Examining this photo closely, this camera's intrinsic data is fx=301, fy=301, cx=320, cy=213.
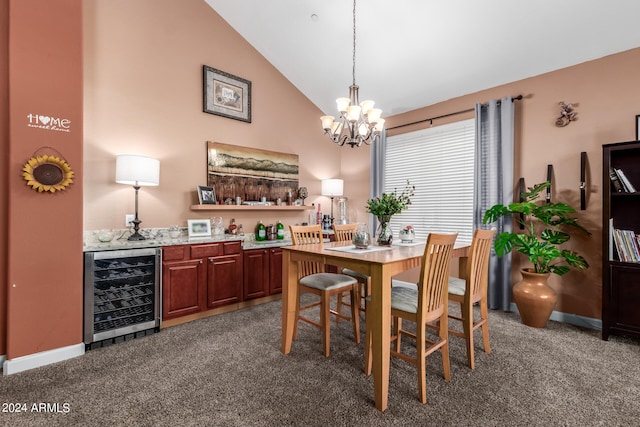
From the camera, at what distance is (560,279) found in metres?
3.37

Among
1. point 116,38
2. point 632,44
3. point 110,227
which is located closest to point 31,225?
point 110,227

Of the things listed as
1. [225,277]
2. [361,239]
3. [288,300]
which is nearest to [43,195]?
[225,277]

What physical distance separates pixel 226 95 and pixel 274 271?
8.02ft

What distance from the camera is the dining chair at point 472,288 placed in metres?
2.26

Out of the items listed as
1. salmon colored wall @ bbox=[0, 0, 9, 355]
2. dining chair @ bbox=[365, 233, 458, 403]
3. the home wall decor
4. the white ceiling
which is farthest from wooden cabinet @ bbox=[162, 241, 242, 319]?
the white ceiling

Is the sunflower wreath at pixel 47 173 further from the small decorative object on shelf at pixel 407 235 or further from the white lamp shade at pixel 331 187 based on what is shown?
the white lamp shade at pixel 331 187

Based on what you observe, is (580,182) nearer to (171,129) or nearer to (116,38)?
(171,129)

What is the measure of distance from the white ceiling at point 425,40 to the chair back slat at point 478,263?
2244 millimetres

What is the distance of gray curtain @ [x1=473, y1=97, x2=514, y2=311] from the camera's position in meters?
3.56

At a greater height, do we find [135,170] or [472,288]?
[135,170]

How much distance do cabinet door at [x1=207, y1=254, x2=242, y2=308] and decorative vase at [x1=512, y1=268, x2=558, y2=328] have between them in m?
3.12

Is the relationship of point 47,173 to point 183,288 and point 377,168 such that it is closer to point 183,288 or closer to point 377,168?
point 183,288

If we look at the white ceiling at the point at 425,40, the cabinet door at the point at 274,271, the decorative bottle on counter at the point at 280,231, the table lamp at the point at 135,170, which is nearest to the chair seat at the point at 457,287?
Answer: the cabinet door at the point at 274,271

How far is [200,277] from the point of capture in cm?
331
